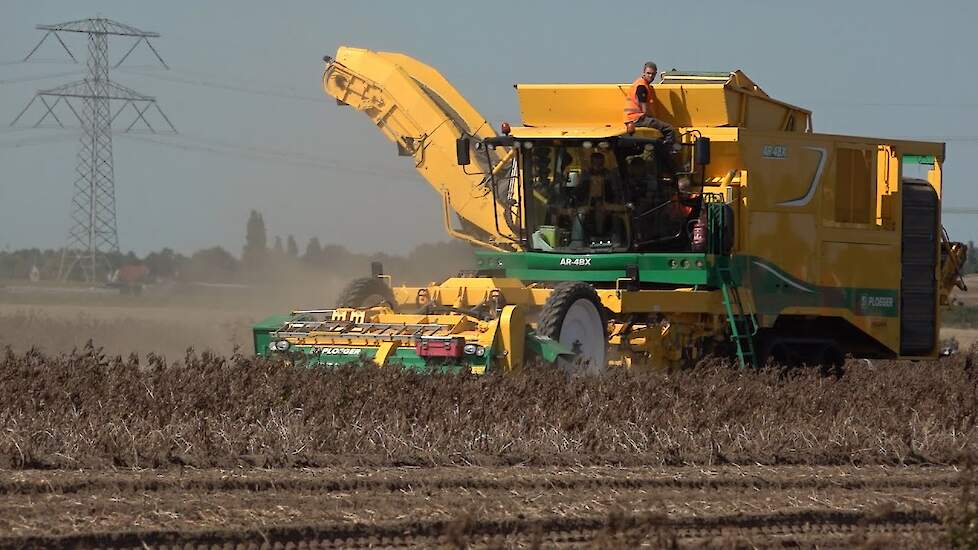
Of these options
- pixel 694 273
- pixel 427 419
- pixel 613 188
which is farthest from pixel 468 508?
pixel 613 188

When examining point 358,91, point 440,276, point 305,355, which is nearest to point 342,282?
point 440,276

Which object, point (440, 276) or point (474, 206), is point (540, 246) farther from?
point (440, 276)

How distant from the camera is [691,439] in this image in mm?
10203

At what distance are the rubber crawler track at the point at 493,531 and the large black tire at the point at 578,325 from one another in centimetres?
495

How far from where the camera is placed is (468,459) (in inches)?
367

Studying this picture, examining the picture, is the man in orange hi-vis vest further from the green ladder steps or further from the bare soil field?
the bare soil field

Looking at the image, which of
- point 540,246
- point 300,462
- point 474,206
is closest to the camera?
point 300,462

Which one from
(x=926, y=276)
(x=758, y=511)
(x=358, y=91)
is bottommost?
(x=758, y=511)

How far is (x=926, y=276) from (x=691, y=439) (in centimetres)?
727

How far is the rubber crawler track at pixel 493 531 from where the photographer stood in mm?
6566

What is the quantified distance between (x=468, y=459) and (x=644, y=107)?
21.5 feet

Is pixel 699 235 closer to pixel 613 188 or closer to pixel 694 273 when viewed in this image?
pixel 694 273

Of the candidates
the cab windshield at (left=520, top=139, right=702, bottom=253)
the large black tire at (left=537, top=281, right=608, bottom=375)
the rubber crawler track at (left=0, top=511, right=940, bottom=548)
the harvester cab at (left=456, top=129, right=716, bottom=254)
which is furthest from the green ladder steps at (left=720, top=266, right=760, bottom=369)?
the rubber crawler track at (left=0, top=511, right=940, bottom=548)

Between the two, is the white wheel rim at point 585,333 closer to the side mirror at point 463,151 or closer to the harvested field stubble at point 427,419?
the harvested field stubble at point 427,419
